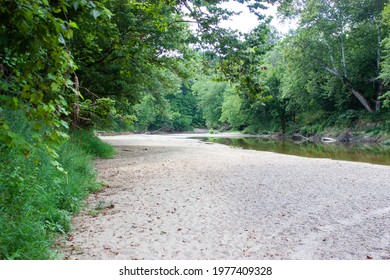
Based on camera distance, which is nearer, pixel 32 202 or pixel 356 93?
pixel 32 202

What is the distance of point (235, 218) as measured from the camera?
5.14 meters

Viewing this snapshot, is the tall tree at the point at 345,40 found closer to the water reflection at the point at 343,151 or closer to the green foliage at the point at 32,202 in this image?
the water reflection at the point at 343,151

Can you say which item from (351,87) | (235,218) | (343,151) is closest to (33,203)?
(235,218)

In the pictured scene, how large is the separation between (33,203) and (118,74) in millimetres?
10919

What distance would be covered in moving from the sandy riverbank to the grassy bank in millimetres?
308

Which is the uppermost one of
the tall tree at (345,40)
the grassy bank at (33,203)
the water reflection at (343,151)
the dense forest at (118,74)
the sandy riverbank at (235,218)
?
the tall tree at (345,40)

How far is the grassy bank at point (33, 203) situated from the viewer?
3240 millimetres

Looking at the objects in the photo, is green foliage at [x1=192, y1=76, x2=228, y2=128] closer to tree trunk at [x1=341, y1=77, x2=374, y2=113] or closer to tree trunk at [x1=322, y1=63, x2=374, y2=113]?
tree trunk at [x1=322, y1=63, x2=374, y2=113]

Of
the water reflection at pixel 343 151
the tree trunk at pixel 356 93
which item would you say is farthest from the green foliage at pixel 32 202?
the tree trunk at pixel 356 93

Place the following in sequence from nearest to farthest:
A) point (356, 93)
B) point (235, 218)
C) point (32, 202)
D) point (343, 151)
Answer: point (32, 202) → point (235, 218) → point (343, 151) → point (356, 93)

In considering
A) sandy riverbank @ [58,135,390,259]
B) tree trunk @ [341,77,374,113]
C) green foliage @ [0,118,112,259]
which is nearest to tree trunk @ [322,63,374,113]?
tree trunk @ [341,77,374,113]

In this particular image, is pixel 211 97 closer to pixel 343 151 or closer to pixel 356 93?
pixel 356 93

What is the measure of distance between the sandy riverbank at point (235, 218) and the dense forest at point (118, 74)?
0.71m
